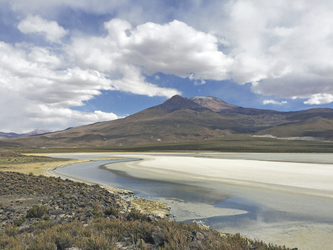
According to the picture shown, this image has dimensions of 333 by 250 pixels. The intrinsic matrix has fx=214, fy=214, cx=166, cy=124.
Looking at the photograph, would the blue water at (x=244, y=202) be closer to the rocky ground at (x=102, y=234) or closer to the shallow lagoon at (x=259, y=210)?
the shallow lagoon at (x=259, y=210)

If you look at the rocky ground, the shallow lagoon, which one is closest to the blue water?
the shallow lagoon

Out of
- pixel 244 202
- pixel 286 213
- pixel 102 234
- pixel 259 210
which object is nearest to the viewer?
pixel 102 234

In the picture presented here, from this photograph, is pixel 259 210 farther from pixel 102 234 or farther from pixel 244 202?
pixel 102 234

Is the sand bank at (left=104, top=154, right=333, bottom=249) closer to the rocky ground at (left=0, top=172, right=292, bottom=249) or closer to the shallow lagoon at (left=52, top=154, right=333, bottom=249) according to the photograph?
the shallow lagoon at (left=52, top=154, right=333, bottom=249)

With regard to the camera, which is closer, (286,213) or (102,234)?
(102,234)

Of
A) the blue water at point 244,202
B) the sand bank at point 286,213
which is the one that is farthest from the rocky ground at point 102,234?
the blue water at point 244,202

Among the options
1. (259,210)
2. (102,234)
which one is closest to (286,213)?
(259,210)

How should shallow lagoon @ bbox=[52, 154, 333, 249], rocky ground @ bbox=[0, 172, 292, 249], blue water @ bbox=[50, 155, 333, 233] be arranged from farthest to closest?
blue water @ bbox=[50, 155, 333, 233]
shallow lagoon @ bbox=[52, 154, 333, 249]
rocky ground @ bbox=[0, 172, 292, 249]

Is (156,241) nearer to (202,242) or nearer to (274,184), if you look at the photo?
(202,242)

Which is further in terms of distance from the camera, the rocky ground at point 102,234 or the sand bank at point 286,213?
the sand bank at point 286,213

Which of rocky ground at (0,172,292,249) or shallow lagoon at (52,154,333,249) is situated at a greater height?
rocky ground at (0,172,292,249)

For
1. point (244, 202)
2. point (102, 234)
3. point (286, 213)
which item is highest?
point (102, 234)

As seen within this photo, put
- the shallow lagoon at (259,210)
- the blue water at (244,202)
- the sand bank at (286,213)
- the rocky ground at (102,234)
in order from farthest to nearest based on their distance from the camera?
the blue water at (244,202)
the shallow lagoon at (259,210)
the sand bank at (286,213)
the rocky ground at (102,234)

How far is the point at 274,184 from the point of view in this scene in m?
25.3
